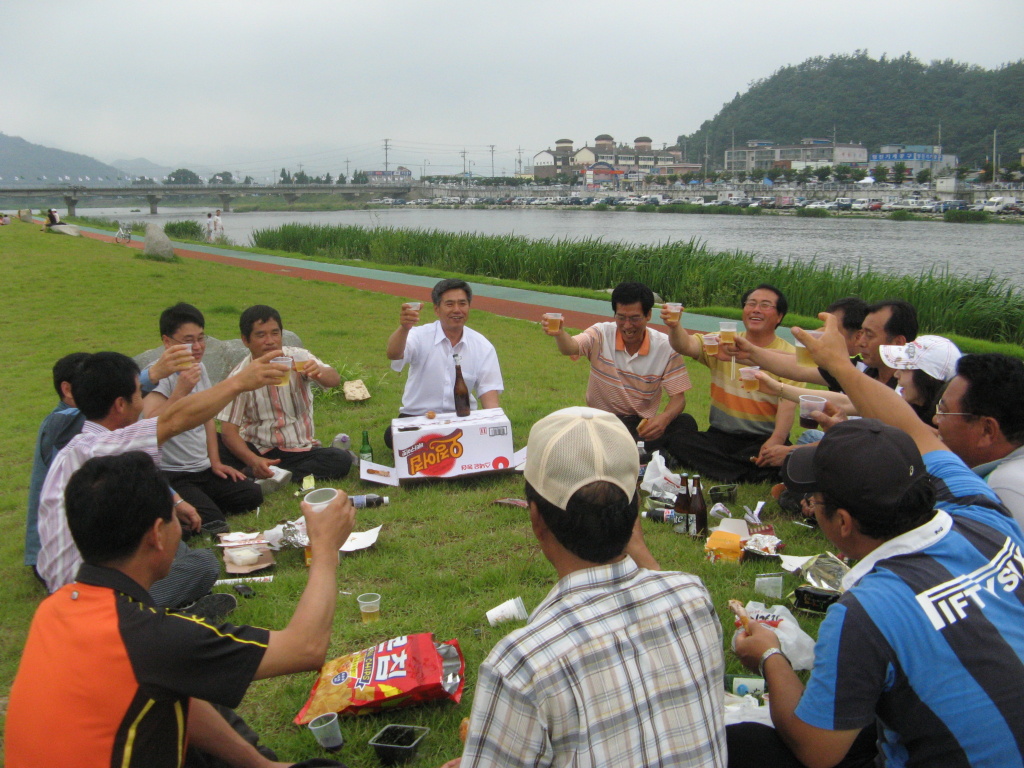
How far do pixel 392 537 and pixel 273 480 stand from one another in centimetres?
128

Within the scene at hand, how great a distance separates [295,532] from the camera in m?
4.59

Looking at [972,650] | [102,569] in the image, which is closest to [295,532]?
[102,569]

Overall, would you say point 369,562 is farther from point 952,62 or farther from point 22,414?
point 952,62

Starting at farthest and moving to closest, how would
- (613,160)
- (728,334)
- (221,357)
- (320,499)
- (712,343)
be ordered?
(613,160) < (221,357) < (712,343) < (728,334) < (320,499)

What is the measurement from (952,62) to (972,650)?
161 m

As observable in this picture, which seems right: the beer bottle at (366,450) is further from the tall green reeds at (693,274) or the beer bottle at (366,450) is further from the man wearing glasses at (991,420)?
the tall green reeds at (693,274)

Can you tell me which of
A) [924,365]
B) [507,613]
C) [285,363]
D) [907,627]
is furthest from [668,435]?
[907,627]

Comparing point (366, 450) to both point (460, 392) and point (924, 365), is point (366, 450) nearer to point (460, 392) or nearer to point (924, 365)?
point (460, 392)

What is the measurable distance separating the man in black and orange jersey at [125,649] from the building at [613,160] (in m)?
149

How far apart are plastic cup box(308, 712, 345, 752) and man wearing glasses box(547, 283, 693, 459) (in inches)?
135

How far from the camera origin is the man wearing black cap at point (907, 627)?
179 cm

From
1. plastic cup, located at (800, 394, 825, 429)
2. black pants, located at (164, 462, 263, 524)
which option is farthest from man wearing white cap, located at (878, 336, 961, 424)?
black pants, located at (164, 462, 263, 524)

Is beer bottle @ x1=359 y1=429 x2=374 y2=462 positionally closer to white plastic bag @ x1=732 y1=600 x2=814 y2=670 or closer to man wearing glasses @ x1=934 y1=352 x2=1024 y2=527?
white plastic bag @ x1=732 y1=600 x2=814 y2=670

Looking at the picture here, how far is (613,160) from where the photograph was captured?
16900cm
